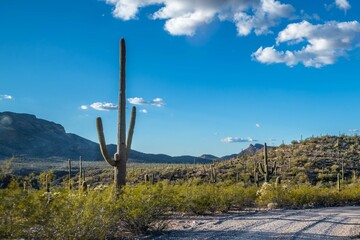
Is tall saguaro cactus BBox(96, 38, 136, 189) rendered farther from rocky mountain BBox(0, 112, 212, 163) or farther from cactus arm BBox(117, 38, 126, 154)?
rocky mountain BBox(0, 112, 212, 163)

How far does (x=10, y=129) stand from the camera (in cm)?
10475

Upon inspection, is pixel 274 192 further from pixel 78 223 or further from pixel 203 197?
pixel 78 223

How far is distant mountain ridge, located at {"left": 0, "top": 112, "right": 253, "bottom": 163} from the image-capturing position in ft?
323

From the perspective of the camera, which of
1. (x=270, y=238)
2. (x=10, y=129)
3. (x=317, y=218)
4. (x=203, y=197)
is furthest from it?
(x=10, y=129)

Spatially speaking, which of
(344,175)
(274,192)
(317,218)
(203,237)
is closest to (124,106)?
(203,237)

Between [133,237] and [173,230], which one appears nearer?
[133,237]

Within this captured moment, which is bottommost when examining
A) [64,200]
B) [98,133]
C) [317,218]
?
[317,218]

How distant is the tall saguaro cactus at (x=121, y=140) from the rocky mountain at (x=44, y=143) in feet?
263

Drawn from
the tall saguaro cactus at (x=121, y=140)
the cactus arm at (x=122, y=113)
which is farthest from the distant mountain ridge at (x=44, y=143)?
the cactus arm at (x=122, y=113)

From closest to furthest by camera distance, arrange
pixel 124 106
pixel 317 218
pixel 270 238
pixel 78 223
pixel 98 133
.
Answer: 1. pixel 78 223
2. pixel 270 238
3. pixel 98 133
4. pixel 124 106
5. pixel 317 218

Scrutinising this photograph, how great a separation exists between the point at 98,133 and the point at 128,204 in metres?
3.41

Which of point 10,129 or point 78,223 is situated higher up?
point 10,129

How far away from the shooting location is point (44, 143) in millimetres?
107188

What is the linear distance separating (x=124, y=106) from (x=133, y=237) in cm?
534
